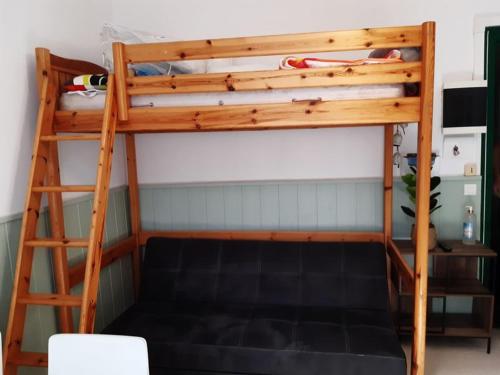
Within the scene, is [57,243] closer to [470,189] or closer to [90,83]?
[90,83]

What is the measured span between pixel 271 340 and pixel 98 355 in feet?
3.59

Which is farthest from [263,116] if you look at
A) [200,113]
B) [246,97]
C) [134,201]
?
[134,201]

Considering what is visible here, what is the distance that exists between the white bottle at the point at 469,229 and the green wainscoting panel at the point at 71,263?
250 cm

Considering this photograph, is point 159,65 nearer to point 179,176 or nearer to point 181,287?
point 179,176

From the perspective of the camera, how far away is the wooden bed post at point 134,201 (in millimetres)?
3215

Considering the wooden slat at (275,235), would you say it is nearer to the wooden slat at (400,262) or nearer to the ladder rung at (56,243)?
the wooden slat at (400,262)

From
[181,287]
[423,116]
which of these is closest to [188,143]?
[181,287]

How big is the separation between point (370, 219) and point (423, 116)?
1.26m

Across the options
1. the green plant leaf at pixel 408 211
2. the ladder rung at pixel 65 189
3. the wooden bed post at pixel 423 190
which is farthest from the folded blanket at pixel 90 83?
the green plant leaf at pixel 408 211

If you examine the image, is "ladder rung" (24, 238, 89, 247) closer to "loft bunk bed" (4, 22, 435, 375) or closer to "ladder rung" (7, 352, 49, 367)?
"loft bunk bed" (4, 22, 435, 375)

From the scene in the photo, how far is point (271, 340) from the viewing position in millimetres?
2264

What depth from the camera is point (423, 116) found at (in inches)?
78.0

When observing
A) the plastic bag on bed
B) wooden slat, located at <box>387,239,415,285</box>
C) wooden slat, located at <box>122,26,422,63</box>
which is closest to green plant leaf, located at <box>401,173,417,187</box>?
wooden slat, located at <box>387,239,415,285</box>

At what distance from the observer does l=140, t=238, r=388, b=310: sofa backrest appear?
2721 millimetres
